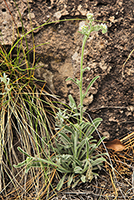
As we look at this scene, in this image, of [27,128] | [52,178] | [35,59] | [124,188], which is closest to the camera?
[124,188]

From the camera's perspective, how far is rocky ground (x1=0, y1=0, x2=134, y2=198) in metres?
1.74

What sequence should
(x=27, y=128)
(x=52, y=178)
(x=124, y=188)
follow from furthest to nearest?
(x=27, y=128), (x=52, y=178), (x=124, y=188)

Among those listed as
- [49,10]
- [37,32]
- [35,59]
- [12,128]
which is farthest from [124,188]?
[49,10]

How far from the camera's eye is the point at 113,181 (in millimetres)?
1562

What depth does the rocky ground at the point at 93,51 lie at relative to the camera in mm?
1735

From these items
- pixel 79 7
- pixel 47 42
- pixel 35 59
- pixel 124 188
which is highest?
pixel 79 7

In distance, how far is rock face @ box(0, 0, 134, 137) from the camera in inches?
68.3

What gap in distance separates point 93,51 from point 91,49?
0.02 metres

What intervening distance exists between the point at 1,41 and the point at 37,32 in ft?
1.07

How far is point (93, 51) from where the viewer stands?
5.72 feet

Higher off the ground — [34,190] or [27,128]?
[27,128]

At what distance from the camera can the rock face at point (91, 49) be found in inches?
68.3

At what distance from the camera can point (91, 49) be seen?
1.74 meters

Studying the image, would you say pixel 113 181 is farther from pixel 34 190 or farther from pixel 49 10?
pixel 49 10
